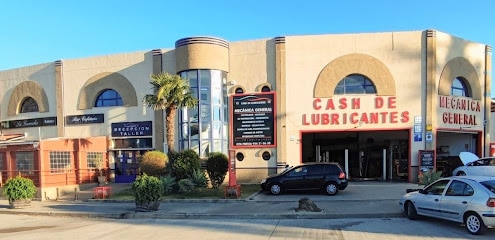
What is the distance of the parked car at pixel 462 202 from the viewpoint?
9484 millimetres

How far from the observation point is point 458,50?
24094mm

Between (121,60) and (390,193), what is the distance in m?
18.1

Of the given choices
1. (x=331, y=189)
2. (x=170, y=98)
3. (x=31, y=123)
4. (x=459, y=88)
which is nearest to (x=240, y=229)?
(x=331, y=189)

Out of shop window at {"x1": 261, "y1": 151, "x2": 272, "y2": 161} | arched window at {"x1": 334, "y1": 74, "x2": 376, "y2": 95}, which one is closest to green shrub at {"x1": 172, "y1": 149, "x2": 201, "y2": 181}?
shop window at {"x1": 261, "y1": 151, "x2": 272, "y2": 161}

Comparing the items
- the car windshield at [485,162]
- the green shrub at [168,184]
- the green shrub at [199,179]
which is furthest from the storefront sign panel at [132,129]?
the car windshield at [485,162]

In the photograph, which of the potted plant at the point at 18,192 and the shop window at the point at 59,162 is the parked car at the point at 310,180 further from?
the shop window at the point at 59,162

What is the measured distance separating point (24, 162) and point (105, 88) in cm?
736

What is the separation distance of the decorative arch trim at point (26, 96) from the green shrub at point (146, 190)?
17134 mm

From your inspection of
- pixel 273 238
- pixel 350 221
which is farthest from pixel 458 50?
pixel 273 238

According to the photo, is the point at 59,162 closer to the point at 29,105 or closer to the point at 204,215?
the point at 29,105

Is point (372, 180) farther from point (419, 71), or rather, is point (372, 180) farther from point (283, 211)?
point (283, 211)

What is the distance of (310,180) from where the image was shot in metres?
18.8

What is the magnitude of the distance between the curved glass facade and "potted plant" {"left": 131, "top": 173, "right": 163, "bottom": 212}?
→ 29.9 feet

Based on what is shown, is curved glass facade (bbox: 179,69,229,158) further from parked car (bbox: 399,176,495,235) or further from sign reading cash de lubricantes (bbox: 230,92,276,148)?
parked car (bbox: 399,176,495,235)
